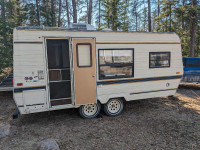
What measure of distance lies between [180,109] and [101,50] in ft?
11.6

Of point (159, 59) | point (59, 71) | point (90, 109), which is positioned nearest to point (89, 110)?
point (90, 109)

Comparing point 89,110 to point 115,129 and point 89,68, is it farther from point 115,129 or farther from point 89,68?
point 89,68

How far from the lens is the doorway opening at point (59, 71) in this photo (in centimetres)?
484

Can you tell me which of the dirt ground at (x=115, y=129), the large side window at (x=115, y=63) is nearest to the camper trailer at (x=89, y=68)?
the large side window at (x=115, y=63)

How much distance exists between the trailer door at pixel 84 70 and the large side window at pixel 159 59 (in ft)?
6.67

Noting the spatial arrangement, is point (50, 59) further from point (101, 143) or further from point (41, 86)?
point (101, 143)

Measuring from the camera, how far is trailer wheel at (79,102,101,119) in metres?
5.02

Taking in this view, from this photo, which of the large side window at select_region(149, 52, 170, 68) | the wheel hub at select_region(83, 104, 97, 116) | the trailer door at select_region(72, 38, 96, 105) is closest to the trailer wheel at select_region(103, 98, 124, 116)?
the wheel hub at select_region(83, 104, 97, 116)

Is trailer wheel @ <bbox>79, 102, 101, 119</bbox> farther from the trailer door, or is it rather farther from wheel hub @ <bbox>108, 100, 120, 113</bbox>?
wheel hub @ <bbox>108, 100, 120, 113</bbox>

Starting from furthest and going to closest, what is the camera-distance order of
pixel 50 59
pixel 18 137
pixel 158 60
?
1. pixel 158 60
2. pixel 50 59
3. pixel 18 137

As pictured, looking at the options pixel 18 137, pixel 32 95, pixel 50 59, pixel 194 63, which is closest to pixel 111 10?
pixel 194 63

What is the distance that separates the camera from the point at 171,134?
4.12 m

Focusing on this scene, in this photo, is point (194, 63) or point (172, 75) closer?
point (172, 75)

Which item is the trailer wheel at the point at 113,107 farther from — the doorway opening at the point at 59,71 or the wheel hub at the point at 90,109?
the doorway opening at the point at 59,71
